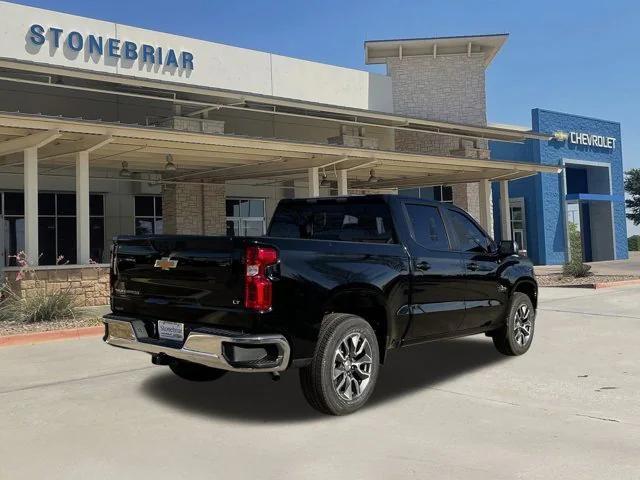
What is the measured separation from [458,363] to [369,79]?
18614 mm

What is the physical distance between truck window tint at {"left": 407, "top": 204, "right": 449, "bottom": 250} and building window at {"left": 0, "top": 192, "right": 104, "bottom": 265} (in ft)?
51.8

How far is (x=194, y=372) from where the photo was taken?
256 inches

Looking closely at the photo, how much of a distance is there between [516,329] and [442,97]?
2021 cm

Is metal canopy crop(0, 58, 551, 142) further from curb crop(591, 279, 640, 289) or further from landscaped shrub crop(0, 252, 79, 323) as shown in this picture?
curb crop(591, 279, 640, 289)

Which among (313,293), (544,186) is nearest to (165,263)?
(313,293)

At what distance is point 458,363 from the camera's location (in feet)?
24.4

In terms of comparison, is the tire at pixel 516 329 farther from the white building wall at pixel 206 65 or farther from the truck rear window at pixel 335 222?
the white building wall at pixel 206 65

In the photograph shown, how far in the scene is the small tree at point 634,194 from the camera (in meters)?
57.7

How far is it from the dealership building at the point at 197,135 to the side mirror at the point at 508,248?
27.5 ft

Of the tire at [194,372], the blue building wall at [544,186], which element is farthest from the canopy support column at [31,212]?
the blue building wall at [544,186]

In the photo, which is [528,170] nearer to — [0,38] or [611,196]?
[611,196]

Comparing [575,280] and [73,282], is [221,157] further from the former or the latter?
[575,280]

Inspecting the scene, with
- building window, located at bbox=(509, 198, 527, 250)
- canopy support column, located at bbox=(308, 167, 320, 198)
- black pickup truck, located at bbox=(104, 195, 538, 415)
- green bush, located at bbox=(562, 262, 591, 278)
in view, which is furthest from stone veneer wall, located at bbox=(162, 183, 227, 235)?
building window, located at bbox=(509, 198, 527, 250)

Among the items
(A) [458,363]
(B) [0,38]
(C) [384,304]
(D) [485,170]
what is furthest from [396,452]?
(D) [485,170]
